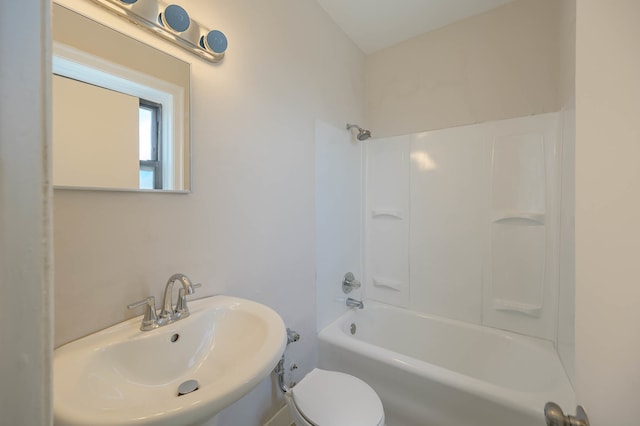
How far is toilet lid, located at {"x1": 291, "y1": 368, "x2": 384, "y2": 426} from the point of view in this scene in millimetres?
1060

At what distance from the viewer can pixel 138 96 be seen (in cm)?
88

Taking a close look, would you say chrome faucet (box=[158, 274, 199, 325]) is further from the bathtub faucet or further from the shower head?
the shower head

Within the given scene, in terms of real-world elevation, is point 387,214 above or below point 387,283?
above

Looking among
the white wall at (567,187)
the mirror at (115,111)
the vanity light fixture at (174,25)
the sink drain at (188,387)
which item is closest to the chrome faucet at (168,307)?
the sink drain at (188,387)

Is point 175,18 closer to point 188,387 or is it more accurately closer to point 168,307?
point 168,307

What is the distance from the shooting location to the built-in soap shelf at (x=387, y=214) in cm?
204

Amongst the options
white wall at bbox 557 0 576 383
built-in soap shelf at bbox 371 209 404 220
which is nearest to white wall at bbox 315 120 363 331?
built-in soap shelf at bbox 371 209 404 220

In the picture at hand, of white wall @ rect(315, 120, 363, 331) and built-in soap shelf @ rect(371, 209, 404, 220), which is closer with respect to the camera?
white wall @ rect(315, 120, 363, 331)

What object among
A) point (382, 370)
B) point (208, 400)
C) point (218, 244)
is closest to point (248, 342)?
point (208, 400)

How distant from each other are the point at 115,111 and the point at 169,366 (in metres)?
0.83

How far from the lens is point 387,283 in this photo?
208 centimetres

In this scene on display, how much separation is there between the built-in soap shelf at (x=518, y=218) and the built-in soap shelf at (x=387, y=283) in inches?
32.3

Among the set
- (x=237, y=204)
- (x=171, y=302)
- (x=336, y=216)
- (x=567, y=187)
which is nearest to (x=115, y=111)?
(x=237, y=204)

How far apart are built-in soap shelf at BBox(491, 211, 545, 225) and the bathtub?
0.71 metres
